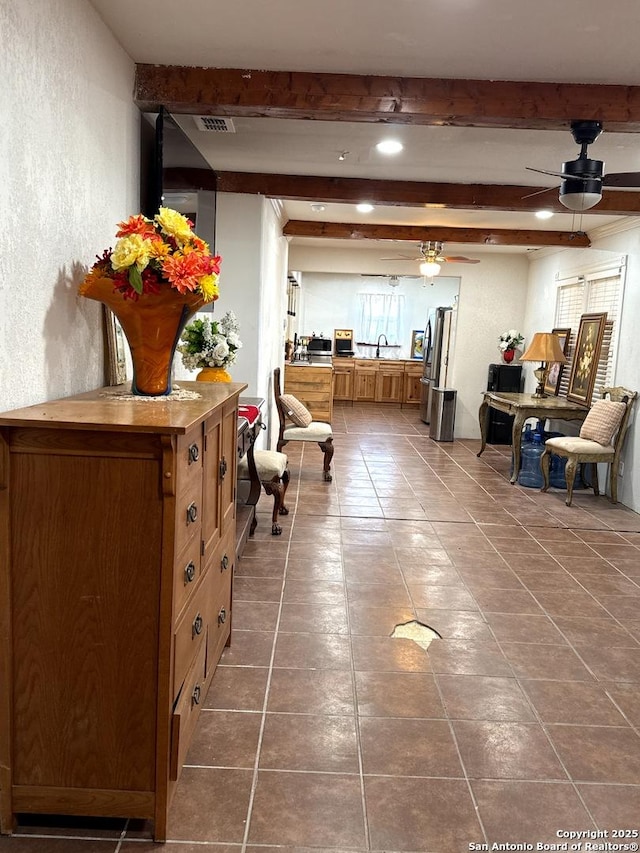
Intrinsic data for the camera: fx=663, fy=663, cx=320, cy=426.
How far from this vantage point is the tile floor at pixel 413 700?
1.93 meters

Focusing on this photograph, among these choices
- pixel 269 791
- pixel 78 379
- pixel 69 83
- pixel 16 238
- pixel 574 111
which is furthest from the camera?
pixel 574 111

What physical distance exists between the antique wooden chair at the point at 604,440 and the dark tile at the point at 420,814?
4239 mm

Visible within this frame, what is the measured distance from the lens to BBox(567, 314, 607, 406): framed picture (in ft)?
22.0

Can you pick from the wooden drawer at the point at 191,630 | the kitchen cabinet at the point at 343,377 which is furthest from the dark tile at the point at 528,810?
Result: the kitchen cabinet at the point at 343,377

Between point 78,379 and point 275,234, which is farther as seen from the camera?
point 275,234

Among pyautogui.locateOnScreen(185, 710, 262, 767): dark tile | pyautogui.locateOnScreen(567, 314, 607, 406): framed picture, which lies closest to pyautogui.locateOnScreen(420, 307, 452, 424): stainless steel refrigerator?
pyautogui.locateOnScreen(567, 314, 607, 406): framed picture

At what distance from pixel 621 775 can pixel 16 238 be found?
254cm

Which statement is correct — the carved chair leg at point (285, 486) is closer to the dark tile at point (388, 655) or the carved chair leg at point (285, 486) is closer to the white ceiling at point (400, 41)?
the dark tile at point (388, 655)

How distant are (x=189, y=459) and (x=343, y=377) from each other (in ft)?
35.7

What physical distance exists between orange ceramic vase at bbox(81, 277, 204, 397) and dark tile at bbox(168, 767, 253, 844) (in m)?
Result: 1.24

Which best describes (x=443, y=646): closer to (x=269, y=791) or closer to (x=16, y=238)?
(x=269, y=791)

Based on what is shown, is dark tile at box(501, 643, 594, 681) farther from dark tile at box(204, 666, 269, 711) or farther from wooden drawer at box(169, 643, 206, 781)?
wooden drawer at box(169, 643, 206, 781)

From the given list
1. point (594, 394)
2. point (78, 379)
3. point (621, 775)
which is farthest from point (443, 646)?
point (594, 394)

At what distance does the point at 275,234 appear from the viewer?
6711 mm
